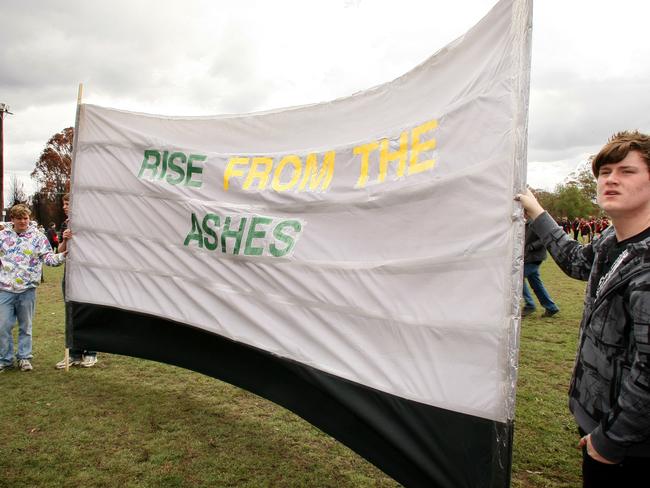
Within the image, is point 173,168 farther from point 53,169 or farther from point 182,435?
point 53,169

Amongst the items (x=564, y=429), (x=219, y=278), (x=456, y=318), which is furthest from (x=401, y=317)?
(x=564, y=429)

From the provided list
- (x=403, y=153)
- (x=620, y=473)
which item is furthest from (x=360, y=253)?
(x=620, y=473)

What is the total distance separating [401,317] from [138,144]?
323cm

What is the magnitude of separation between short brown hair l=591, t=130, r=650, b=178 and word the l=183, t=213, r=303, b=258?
6.20 ft

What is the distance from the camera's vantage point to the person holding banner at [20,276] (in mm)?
5621

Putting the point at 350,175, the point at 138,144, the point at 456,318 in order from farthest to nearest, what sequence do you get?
the point at 138,144 → the point at 350,175 → the point at 456,318

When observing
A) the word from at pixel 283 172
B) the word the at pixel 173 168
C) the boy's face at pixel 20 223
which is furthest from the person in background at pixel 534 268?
the boy's face at pixel 20 223

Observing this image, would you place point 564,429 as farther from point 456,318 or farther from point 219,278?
point 219,278

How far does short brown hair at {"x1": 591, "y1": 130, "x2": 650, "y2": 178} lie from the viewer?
5.93 feet

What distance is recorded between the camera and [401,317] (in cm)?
266

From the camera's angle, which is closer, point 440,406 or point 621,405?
point 621,405

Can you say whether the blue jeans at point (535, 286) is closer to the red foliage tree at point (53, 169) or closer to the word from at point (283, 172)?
the word from at point (283, 172)

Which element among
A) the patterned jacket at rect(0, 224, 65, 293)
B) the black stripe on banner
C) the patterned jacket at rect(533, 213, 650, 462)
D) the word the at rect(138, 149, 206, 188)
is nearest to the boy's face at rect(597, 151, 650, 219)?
the patterned jacket at rect(533, 213, 650, 462)

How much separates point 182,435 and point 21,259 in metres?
3.16
